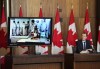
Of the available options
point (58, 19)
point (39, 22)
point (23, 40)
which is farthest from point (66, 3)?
point (23, 40)

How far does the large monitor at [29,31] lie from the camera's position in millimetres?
6020

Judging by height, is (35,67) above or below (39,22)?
below

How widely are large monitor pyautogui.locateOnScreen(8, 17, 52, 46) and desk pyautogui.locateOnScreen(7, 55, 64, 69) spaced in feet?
1.60

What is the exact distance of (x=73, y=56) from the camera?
19.3 ft

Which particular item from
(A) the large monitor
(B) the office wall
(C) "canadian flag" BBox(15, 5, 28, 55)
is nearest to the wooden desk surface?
(A) the large monitor

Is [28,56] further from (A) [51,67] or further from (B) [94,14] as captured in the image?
(B) [94,14]

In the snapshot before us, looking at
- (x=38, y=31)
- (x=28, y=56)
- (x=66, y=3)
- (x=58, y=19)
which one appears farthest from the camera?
(x=66, y=3)

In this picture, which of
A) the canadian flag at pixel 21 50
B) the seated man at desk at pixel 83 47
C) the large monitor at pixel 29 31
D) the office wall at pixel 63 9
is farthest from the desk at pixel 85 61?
the office wall at pixel 63 9

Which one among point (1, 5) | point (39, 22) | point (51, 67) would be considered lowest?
point (51, 67)

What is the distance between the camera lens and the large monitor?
6020 mm

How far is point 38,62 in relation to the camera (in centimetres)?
575

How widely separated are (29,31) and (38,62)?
860 millimetres

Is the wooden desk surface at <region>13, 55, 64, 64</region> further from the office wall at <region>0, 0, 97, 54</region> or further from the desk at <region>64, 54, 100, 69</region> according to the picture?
the office wall at <region>0, 0, 97, 54</region>

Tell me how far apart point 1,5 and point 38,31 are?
1.71 meters
